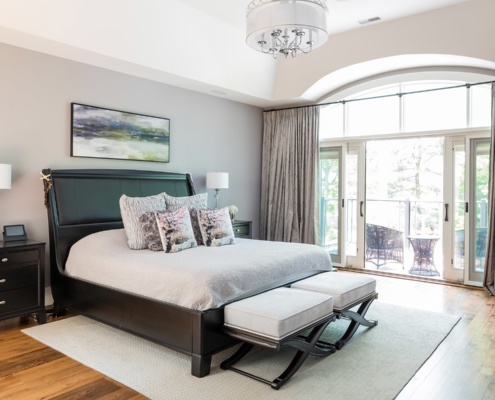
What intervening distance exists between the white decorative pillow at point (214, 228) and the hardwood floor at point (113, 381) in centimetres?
167

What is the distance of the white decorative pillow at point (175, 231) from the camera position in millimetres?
3684

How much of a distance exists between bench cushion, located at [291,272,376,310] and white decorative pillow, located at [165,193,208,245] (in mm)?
1268

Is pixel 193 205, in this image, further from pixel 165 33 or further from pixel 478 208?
pixel 478 208

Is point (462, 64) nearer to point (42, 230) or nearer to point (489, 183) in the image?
point (489, 183)

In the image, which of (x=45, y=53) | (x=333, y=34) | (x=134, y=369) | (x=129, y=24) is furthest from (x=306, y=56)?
(x=134, y=369)

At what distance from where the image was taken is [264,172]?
6.75m

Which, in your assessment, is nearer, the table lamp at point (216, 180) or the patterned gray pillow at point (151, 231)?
the patterned gray pillow at point (151, 231)

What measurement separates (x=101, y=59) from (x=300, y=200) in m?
3.52

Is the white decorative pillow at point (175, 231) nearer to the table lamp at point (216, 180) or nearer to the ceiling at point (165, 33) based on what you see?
the table lamp at point (216, 180)

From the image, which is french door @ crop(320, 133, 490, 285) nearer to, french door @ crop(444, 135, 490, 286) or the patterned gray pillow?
french door @ crop(444, 135, 490, 286)

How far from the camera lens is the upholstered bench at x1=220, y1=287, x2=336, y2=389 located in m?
2.53

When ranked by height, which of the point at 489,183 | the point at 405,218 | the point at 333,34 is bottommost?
the point at 405,218

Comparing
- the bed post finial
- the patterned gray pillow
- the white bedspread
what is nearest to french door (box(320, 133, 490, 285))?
the white bedspread

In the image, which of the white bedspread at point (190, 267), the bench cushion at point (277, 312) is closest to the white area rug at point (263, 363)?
the bench cushion at point (277, 312)
